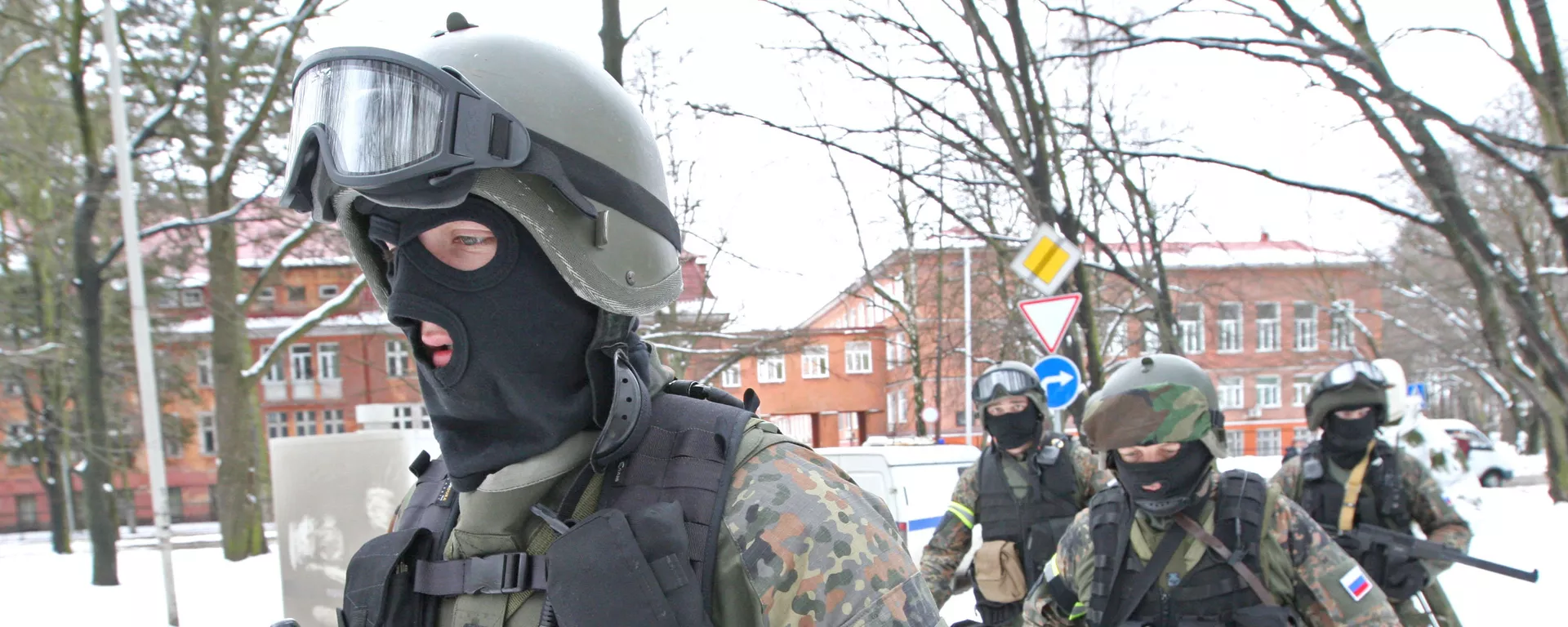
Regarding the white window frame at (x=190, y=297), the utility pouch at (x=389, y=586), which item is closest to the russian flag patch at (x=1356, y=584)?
the utility pouch at (x=389, y=586)

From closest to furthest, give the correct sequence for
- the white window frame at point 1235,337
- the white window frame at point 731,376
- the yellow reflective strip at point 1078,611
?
the yellow reflective strip at point 1078,611, the white window frame at point 731,376, the white window frame at point 1235,337

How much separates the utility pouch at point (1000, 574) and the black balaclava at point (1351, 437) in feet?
6.27

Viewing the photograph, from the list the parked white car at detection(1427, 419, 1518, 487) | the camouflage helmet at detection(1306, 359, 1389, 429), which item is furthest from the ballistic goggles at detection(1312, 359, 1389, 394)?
the parked white car at detection(1427, 419, 1518, 487)

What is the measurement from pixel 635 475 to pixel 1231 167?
6.11 metres

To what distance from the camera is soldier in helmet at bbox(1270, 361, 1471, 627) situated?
5082 millimetres

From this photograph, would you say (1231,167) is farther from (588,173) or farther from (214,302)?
(214,302)

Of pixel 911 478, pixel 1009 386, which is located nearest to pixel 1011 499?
pixel 1009 386

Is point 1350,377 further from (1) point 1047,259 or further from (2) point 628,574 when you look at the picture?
(2) point 628,574

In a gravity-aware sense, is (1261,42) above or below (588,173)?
above

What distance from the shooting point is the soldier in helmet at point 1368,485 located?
16.7ft

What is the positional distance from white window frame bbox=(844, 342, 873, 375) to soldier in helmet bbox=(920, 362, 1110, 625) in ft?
77.4

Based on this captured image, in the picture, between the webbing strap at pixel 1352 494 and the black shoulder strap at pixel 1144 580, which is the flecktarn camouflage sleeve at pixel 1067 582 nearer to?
the black shoulder strap at pixel 1144 580

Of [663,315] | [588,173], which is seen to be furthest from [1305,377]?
[588,173]

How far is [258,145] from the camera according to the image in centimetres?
1283
